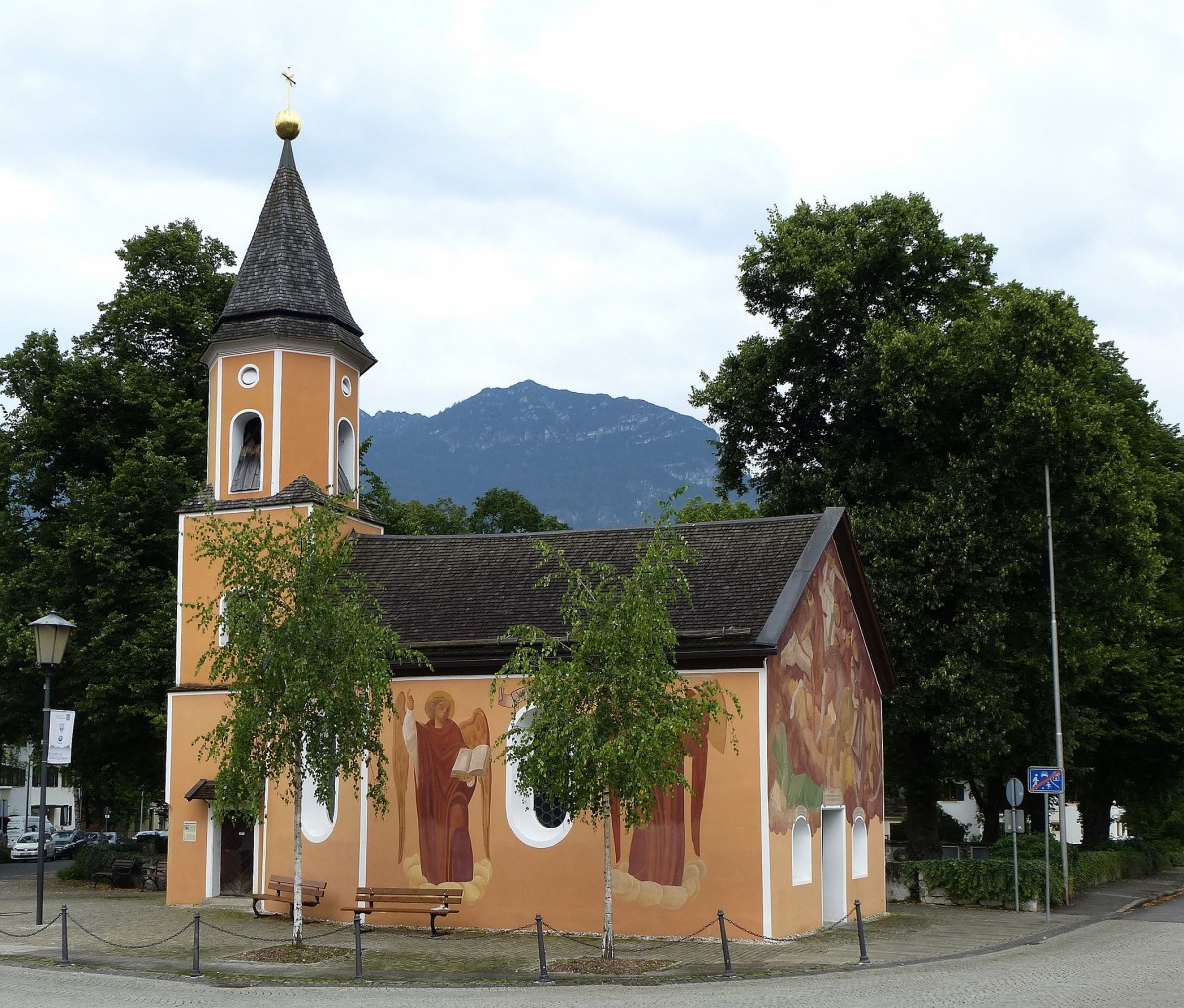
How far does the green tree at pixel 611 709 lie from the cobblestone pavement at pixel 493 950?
201 centimetres

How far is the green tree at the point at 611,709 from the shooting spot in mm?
19844

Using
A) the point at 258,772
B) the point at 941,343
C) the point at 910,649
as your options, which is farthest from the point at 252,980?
the point at 941,343

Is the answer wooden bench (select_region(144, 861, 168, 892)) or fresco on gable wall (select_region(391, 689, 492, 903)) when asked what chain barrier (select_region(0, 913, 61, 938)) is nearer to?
fresco on gable wall (select_region(391, 689, 492, 903))

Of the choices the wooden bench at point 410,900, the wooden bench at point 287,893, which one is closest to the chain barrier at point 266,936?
the wooden bench at point 410,900

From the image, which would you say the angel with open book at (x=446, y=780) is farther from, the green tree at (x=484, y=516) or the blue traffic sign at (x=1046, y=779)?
the green tree at (x=484, y=516)

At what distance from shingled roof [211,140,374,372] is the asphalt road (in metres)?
15.2

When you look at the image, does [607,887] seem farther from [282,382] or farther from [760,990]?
[282,382]

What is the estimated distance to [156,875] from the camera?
3550 centimetres

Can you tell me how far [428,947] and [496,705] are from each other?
15.8 ft

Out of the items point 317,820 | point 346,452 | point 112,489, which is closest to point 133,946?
point 317,820

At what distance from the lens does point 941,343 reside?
34.8 metres

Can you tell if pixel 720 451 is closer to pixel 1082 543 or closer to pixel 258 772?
pixel 1082 543

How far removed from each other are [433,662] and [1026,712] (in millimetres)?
20687

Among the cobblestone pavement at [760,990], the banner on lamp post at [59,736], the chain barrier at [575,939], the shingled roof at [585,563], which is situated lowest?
the chain barrier at [575,939]
